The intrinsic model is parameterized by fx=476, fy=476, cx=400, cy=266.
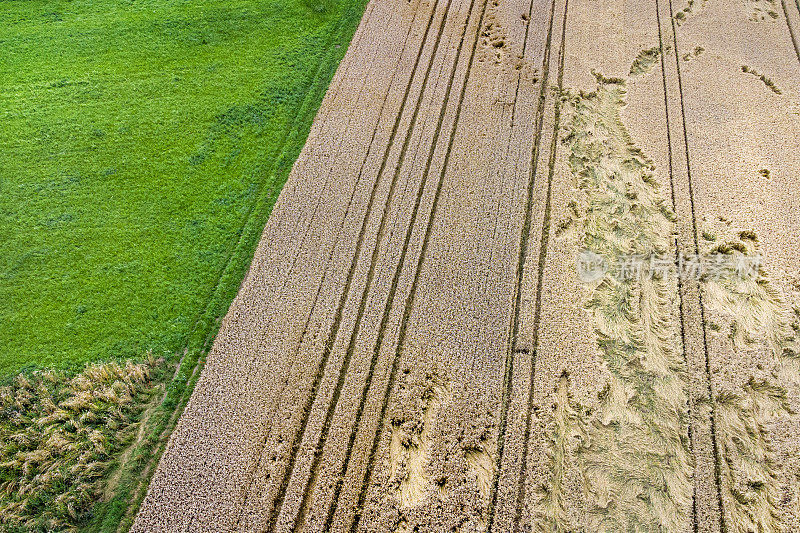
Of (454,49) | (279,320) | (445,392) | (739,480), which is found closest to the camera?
(739,480)

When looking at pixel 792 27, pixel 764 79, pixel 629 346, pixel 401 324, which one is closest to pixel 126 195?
pixel 401 324

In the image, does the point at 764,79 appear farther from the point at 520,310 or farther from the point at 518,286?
the point at 520,310

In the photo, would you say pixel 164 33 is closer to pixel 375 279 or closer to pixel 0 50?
pixel 0 50

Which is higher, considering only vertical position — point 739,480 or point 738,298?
point 738,298

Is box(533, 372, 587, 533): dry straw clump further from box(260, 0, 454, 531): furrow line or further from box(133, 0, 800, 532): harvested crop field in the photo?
box(260, 0, 454, 531): furrow line

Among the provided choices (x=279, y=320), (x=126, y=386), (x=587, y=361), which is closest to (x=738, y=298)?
(x=587, y=361)

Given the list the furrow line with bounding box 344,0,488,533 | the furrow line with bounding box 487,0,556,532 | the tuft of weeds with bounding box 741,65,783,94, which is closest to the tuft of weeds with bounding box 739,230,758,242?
the furrow line with bounding box 487,0,556,532
